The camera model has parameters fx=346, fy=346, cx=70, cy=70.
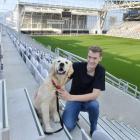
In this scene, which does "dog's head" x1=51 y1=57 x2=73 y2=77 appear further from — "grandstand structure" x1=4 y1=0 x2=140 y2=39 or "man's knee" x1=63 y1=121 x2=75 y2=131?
"grandstand structure" x1=4 y1=0 x2=140 y2=39

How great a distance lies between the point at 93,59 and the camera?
2.83 meters

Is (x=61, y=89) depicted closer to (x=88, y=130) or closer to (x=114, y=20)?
(x=88, y=130)

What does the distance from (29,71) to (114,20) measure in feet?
135

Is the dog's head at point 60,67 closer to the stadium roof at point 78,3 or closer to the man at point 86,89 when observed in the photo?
the man at point 86,89

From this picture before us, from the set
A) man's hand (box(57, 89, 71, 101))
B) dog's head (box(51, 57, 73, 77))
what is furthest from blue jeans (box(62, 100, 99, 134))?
dog's head (box(51, 57, 73, 77))

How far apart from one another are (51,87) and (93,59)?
17.5 inches

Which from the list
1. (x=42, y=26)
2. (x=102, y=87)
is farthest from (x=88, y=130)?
(x=42, y=26)

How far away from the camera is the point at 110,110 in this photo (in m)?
5.45

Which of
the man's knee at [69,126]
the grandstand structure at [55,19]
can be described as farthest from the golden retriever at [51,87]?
the grandstand structure at [55,19]

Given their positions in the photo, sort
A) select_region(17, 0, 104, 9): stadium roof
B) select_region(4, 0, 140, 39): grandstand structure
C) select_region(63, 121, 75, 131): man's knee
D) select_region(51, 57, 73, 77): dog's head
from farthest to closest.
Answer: select_region(4, 0, 140, 39): grandstand structure < select_region(17, 0, 104, 9): stadium roof < select_region(63, 121, 75, 131): man's knee < select_region(51, 57, 73, 77): dog's head

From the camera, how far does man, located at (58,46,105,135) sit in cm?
292

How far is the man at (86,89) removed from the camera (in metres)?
2.92

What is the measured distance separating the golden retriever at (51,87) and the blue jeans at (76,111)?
37 cm

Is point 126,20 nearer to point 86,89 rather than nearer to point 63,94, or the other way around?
point 86,89
